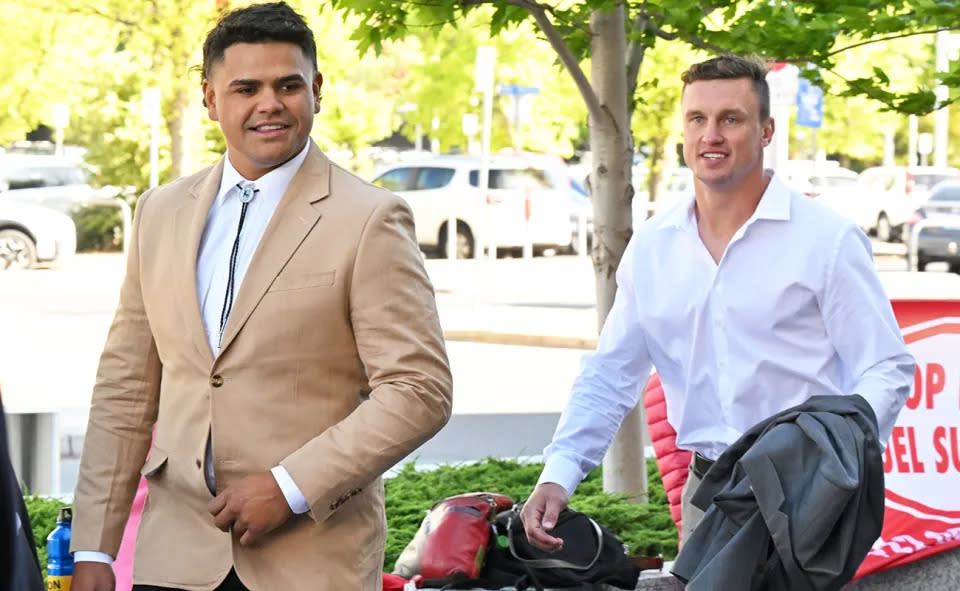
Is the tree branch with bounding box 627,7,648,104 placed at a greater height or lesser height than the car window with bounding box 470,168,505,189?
greater

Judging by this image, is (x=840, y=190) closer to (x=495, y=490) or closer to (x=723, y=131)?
(x=495, y=490)

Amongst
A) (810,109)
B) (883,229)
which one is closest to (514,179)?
(810,109)

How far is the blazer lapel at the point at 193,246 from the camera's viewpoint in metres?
3.29

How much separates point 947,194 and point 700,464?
28.1 m

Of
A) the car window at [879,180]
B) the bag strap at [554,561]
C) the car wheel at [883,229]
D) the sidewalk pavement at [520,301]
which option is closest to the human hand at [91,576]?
the bag strap at [554,561]

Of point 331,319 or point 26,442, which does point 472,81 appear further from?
point 331,319

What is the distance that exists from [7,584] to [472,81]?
4151cm

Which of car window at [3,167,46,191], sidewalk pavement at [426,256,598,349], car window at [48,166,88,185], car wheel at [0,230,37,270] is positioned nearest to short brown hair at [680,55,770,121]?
sidewalk pavement at [426,256,598,349]

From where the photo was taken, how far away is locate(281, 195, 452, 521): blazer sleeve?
3119mm

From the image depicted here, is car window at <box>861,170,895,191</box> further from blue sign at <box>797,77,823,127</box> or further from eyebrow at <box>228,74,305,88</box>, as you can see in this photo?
eyebrow at <box>228,74,305,88</box>

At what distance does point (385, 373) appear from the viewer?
125 inches

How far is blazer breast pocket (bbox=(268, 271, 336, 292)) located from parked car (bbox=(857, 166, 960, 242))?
35512mm

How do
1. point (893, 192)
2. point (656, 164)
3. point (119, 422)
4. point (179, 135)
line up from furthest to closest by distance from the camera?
point (893, 192), point (656, 164), point (179, 135), point (119, 422)

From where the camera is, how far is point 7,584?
97.3 inches
